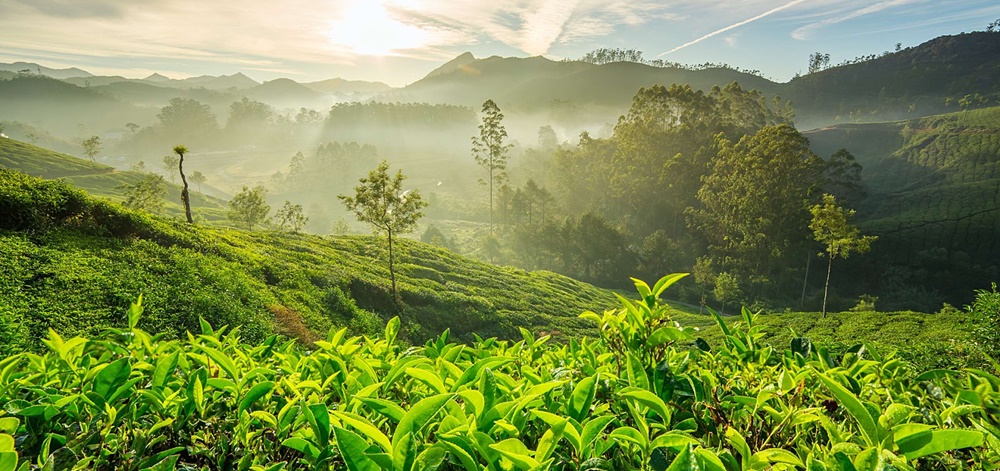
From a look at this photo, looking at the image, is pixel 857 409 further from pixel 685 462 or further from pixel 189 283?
pixel 189 283

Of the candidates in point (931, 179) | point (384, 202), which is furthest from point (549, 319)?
point (931, 179)

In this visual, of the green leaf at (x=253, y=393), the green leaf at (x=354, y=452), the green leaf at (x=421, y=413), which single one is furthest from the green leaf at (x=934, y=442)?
the green leaf at (x=253, y=393)

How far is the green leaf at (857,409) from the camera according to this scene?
924 millimetres

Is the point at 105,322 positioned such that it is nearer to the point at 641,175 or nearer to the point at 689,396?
the point at 689,396

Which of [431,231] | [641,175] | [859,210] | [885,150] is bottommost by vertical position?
[431,231]


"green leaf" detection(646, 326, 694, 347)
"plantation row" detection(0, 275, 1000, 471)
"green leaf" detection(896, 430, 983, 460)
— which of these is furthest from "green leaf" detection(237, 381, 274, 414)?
"green leaf" detection(896, 430, 983, 460)

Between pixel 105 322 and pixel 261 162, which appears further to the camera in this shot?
pixel 261 162

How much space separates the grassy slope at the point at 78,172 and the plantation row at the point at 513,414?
81.4 meters

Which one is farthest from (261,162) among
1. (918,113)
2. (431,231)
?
(918,113)

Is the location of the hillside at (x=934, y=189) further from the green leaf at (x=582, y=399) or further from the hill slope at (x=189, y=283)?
the green leaf at (x=582, y=399)

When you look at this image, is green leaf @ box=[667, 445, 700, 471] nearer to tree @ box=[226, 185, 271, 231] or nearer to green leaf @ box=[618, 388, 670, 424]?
green leaf @ box=[618, 388, 670, 424]

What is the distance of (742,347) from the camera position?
1.95 meters

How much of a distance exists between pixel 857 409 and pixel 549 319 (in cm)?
2210

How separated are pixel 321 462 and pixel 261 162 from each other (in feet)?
618
